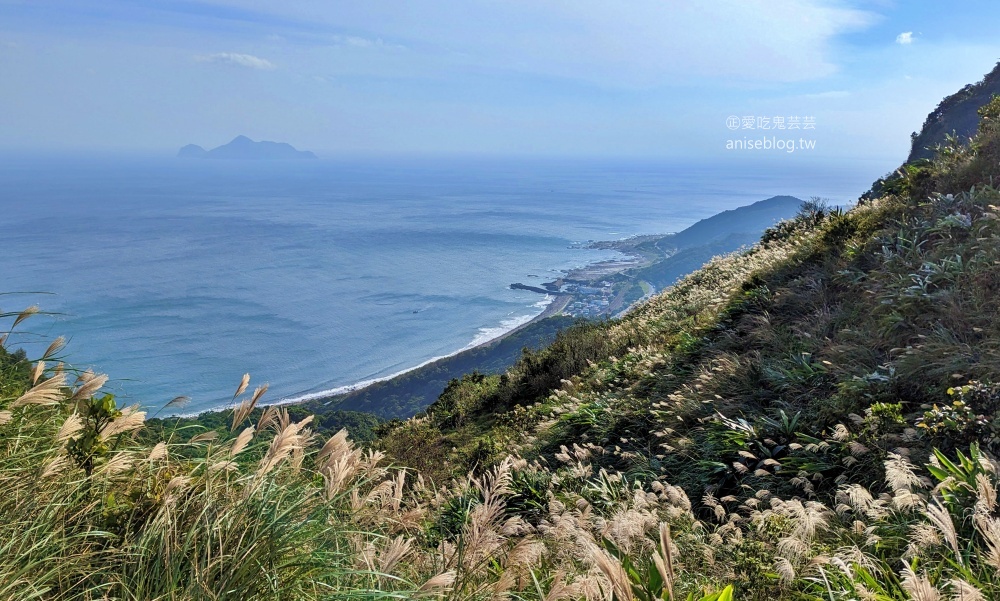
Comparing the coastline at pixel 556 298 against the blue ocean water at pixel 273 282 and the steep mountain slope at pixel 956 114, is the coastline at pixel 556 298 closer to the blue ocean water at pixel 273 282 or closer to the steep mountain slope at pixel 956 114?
the blue ocean water at pixel 273 282

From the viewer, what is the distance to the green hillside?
197cm

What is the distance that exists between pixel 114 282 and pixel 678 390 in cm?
9470

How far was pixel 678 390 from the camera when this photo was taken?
675cm

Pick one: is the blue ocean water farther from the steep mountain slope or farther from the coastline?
the steep mountain slope

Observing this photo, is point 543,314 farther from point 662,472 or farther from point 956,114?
point 662,472

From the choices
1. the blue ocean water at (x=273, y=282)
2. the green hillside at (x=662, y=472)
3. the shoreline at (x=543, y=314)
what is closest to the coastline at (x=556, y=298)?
the shoreline at (x=543, y=314)

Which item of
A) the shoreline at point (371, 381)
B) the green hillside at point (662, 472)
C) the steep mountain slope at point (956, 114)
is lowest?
the shoreline at point (371, 381)

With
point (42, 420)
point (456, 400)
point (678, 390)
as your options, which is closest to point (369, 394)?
point (456, 400)

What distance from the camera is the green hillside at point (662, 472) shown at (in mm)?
1974

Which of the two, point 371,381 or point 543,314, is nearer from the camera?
point 371,381

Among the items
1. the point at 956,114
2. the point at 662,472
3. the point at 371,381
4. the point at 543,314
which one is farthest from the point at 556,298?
the point at 662,472

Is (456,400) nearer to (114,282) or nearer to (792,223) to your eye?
(792,223)

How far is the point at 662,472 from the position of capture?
5047mm

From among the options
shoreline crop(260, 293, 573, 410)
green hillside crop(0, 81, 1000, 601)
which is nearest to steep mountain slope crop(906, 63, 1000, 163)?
green hillside crop(0, 81, 1000, 601)
